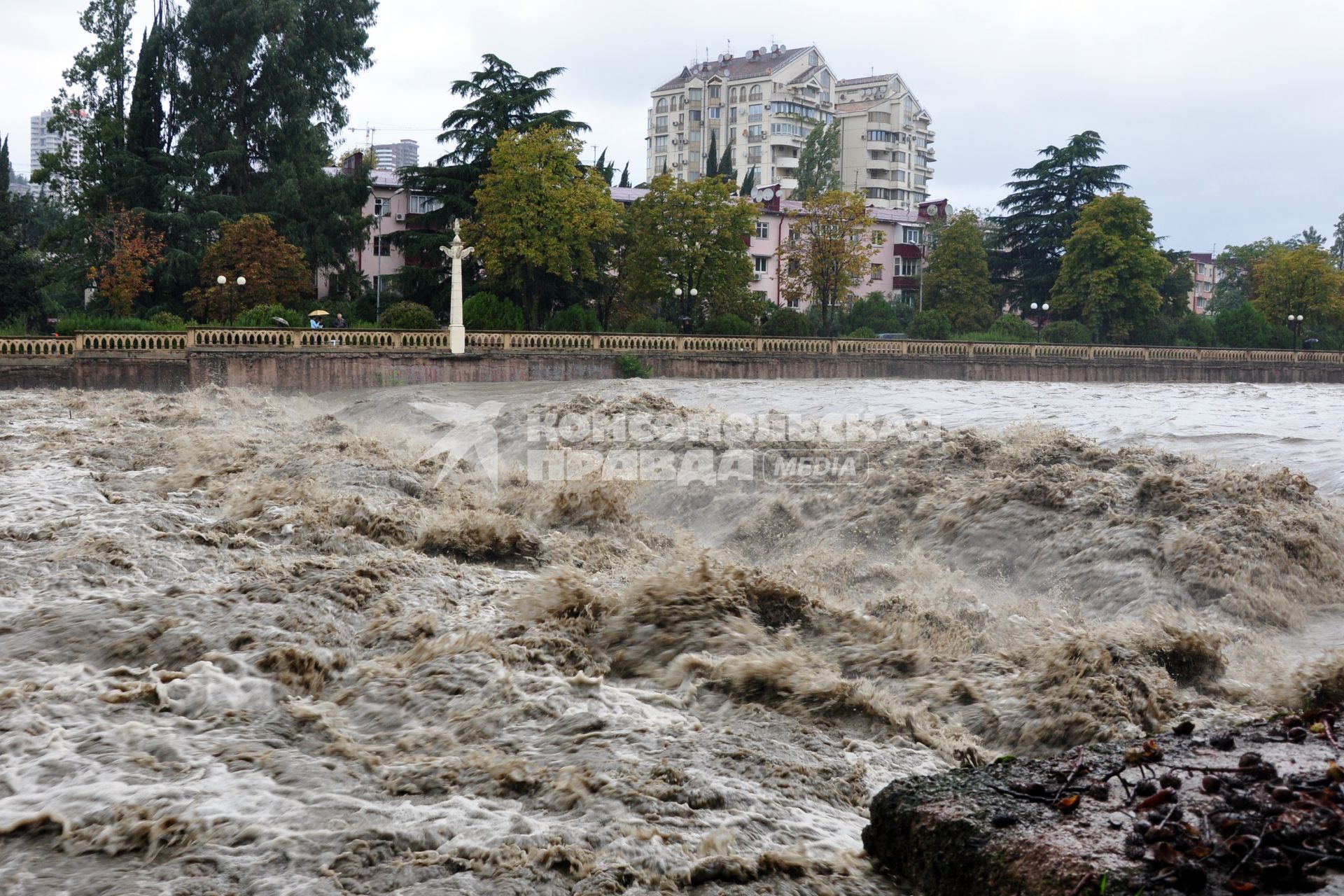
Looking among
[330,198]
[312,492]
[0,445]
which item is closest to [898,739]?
[312,492]

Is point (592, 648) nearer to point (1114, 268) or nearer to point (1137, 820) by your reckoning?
point (1137, 820)

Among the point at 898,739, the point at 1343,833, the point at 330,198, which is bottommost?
the point at 898,739

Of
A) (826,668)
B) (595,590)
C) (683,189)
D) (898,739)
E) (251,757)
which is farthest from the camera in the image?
(683,189)

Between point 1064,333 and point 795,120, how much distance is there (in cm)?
5211

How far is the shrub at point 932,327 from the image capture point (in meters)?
60.9

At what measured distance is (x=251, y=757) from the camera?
5.04 metres

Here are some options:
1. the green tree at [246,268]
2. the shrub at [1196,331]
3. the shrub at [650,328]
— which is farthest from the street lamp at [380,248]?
the shrub at [1196,331]

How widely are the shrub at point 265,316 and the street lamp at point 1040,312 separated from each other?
42.0 m

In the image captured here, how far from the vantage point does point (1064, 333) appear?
208 feet

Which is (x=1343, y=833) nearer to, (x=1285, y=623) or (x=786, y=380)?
(x=1285, y=623)

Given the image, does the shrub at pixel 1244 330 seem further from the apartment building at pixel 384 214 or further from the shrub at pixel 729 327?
the apartment building at pixel 384 214

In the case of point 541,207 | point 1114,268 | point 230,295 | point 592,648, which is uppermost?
point 541,207

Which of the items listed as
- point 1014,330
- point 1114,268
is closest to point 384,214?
point 1014,330

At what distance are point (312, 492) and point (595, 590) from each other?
4.90m
